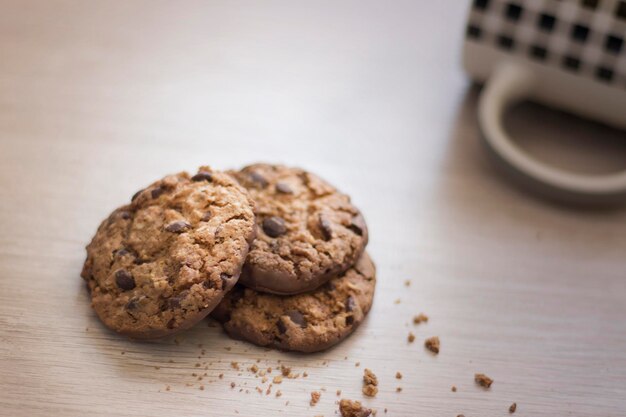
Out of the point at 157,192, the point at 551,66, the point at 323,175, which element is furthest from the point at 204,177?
the point at 551,66

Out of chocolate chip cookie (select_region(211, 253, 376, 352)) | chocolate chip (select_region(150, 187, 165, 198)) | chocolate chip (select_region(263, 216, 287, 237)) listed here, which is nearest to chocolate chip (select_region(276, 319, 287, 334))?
chocolate chip cookie (select_region(211, 253, 376, 352))

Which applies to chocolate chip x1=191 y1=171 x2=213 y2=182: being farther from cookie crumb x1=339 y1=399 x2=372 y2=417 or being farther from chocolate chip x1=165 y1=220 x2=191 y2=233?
cookie crumb x1=339 y1=399 x2=372 y2=417

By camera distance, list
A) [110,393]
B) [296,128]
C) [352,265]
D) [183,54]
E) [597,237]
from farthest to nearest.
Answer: [183,54]
[296,128]
[597,237]
[352,265]
[110,393]

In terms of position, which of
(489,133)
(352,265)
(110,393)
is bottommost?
(110,393)

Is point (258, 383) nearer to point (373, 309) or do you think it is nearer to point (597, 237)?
point (373, 309)

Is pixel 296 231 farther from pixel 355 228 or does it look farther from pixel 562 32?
pixel 562 32

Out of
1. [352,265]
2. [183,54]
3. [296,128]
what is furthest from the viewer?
[183,54]

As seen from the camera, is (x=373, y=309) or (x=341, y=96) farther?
(x=341, y=96)

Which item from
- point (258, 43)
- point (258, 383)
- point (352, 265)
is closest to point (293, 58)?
point (258, 43)
